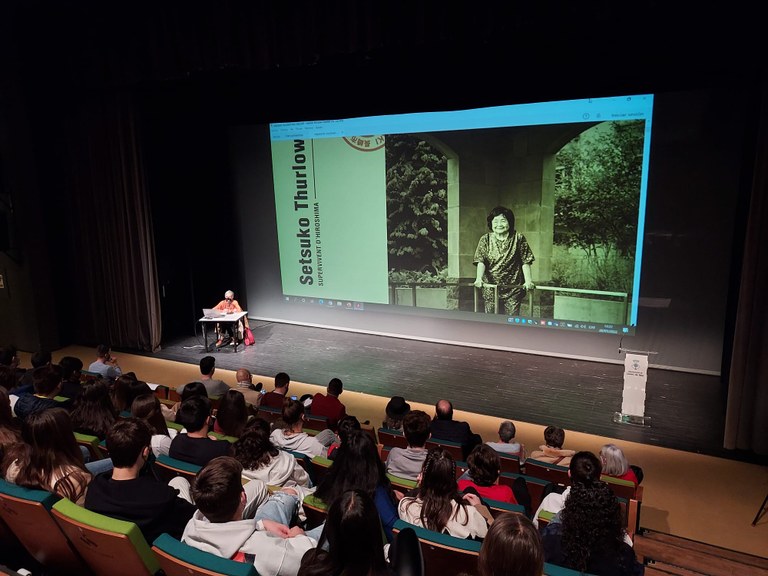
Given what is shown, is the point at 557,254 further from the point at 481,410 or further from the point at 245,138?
the point at 245,138

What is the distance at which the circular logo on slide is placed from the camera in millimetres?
8086

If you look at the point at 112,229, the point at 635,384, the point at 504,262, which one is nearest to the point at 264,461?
the point at 635,384

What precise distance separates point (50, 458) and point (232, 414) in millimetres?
1440

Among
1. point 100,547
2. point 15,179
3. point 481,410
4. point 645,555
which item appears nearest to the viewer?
point 100,547

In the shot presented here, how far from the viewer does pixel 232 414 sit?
13.0 ft

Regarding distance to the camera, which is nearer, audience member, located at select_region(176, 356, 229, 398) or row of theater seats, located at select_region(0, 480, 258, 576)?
row of theater seats, located at select_region(0, 480, 258, 576)

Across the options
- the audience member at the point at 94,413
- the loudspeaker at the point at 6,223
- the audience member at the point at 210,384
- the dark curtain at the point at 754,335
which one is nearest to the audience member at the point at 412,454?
the audience member at the point at 94,413

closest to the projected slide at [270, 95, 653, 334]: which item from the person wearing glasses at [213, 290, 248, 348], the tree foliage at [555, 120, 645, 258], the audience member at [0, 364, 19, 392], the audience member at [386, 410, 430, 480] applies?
the tree foliage at [555, 120, 645, 258]

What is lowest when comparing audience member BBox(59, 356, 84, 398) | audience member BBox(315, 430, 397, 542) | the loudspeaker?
audience member BBox(59, 356, 84, 398)

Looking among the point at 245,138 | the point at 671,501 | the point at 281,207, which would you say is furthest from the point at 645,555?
the point at 245,138

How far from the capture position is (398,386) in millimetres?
6906

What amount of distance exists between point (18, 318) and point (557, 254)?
803 cm

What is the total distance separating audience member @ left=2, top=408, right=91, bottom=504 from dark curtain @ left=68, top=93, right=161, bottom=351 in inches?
247

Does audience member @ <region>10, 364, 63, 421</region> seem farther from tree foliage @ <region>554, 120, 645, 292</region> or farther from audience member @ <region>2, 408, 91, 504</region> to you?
tree foliage @ <region>554, 120, 645, 292</region>
